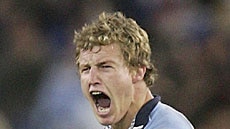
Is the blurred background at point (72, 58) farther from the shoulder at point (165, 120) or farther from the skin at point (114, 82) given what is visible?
the shoulder at point (165, 120)

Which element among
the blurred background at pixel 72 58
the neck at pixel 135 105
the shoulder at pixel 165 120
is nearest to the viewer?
the shoulder at pixel 165 120

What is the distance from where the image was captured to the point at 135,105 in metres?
1.68

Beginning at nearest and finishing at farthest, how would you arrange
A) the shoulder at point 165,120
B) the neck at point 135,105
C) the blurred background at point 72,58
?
1. the shoulder at point 165,120
2. the neck at point 135,105
3. the blurred background at point 72,58

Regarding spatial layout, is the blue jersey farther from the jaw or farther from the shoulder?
the jaw

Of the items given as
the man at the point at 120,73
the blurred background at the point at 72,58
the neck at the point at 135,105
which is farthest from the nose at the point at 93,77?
the blurred background at the point at 72,58

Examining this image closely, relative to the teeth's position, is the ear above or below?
above

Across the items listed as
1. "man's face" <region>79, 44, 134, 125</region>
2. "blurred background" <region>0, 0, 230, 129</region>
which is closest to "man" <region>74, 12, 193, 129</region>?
"man's face" <region>79, 44, 134, 125</region>

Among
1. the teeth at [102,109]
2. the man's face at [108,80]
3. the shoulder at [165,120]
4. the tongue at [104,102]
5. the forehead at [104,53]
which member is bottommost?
the shoulder at [165,120]

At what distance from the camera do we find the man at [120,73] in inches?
64.0

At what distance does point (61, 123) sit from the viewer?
263cm

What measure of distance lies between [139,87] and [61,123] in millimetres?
991

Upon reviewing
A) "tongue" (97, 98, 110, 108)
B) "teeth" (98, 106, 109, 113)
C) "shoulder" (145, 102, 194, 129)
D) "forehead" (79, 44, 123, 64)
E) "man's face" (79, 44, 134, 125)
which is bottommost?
"shoulder" (145, 102, 194, 129)

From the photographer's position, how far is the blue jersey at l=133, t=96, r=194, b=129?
1553 millimetres

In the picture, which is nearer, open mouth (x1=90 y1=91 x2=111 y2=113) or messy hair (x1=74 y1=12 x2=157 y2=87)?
messy hair (x1=74 y1=12 x2=157 y2=87)
